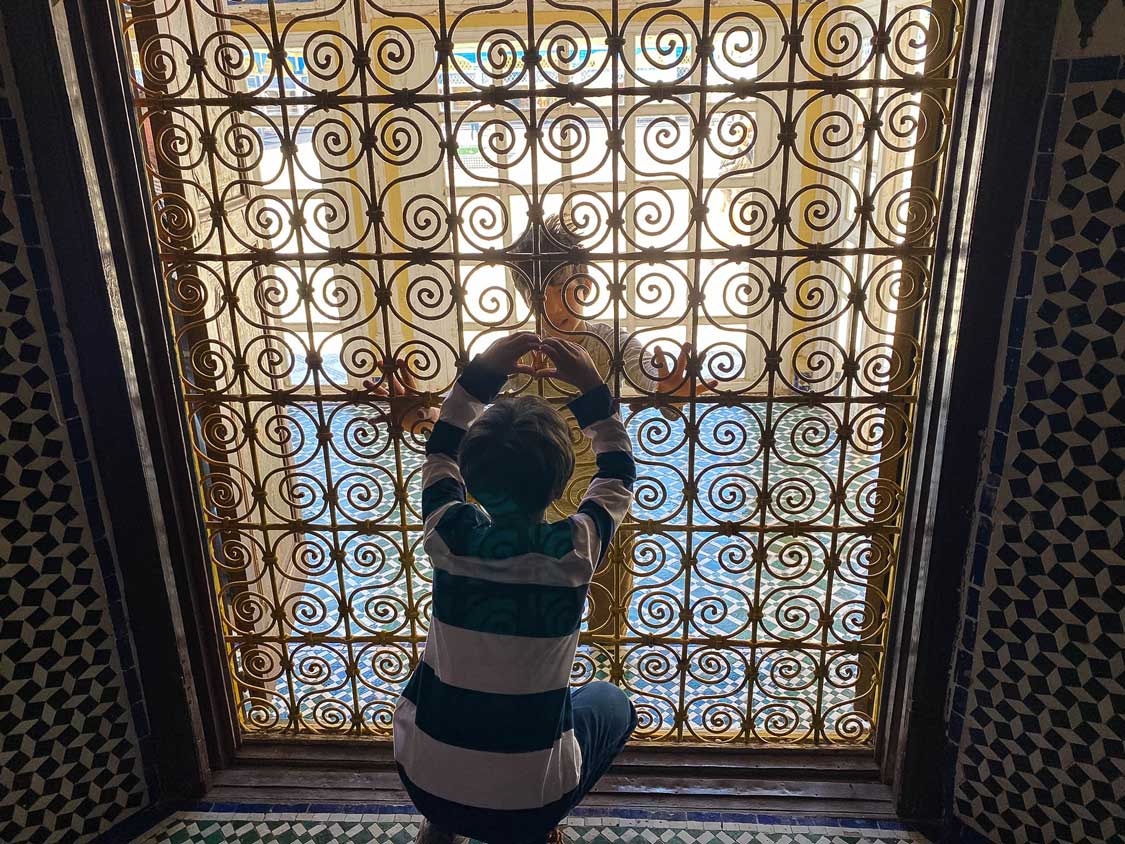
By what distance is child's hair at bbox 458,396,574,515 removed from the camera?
4.93 feet

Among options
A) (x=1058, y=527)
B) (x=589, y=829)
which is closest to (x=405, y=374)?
(x=589, y=829)

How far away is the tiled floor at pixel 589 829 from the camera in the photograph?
2268 mm

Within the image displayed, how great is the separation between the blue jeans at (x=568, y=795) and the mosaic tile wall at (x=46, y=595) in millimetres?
1010

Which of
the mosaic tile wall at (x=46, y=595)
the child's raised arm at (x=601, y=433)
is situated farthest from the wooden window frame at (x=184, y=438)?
the child's raised arm at (x=601, y=433)

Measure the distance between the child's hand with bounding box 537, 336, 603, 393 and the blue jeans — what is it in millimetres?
691

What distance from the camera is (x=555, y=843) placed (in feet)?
6.73

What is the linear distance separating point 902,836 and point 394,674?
Result: 4.70 ft

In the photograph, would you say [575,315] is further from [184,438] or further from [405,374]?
[184,438]

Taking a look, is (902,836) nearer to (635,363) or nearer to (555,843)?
(555,843)

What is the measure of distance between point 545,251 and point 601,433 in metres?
0.54

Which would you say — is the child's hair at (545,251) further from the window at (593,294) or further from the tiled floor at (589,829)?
the tiled floor at (589,829)

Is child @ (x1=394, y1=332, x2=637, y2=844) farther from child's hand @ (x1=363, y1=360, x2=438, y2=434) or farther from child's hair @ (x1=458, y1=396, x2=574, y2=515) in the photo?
child's hand @ (x1=363, y1=360, x2=438, y2=434)

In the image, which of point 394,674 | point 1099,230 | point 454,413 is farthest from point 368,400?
point 1099,230

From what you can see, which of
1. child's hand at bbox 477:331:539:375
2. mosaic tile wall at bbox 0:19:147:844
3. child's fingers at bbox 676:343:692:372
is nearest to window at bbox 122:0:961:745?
child's fingers at bbox 676:343:692:372
